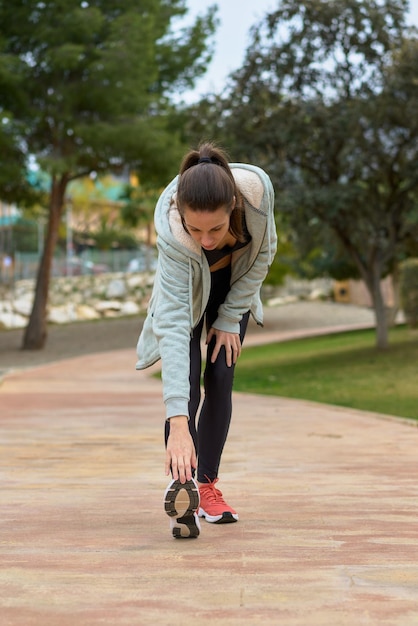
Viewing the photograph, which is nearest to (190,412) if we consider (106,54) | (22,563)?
(22,563)

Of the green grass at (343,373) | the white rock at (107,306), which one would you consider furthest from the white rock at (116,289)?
the green grass at (343,373)

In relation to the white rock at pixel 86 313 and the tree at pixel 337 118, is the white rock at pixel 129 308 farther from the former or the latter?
the tree at pixel 337 118

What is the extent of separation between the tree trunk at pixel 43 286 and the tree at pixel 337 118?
25.0ft

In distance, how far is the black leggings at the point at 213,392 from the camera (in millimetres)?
4137

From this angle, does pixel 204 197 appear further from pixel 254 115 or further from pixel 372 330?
pixel 372 330

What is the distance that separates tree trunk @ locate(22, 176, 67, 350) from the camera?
24.2 m

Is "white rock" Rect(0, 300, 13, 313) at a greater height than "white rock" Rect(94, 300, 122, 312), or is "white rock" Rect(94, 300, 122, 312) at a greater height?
"white rock" Rect(0, 300, 13, 313)

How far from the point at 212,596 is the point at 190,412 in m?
1.04

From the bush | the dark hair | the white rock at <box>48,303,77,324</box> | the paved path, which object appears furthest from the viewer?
the white rock at <box>48,303,77,324</box>

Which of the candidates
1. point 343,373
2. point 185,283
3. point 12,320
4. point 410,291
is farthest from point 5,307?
point 185,283

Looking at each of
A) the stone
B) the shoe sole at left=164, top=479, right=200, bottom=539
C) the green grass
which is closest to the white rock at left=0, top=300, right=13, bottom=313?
the stone

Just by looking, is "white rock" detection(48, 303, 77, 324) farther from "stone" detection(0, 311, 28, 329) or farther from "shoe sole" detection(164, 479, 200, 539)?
"shoe sole" detection(164, 479, 200, 539)

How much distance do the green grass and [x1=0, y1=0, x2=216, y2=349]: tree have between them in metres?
5.18

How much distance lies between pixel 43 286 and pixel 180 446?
21.1 metres
